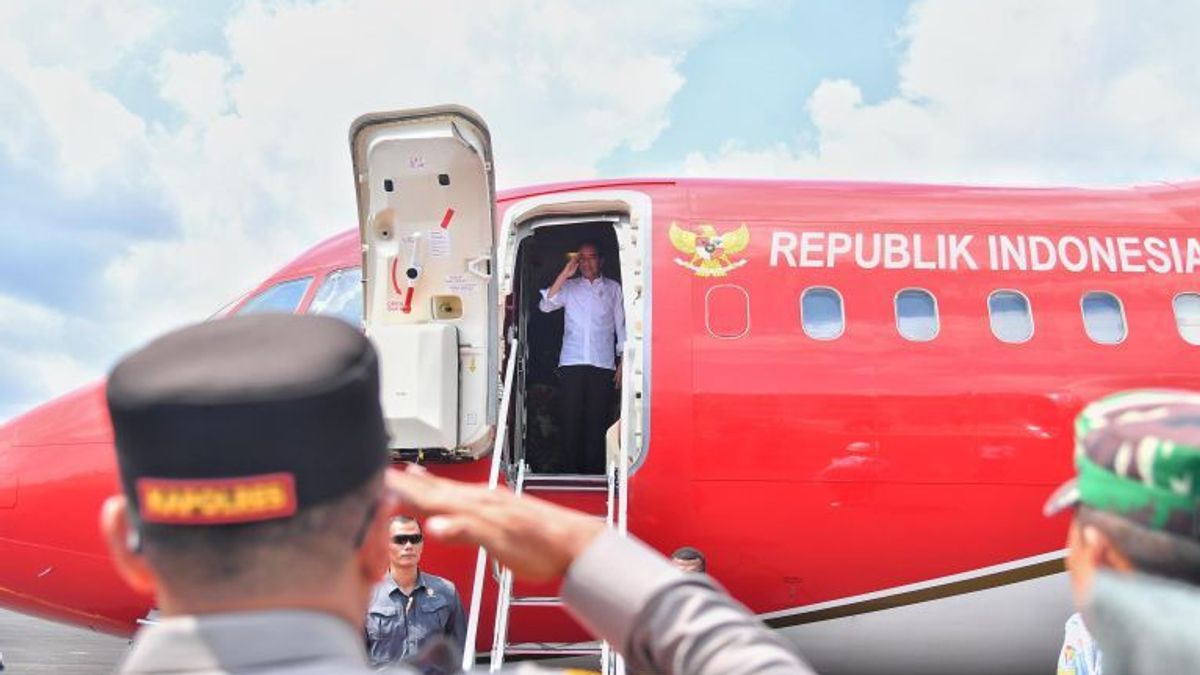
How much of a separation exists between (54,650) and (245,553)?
21021mm

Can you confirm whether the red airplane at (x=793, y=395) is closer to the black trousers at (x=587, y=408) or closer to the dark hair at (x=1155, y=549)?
the black trousers at (x=587, y=408)

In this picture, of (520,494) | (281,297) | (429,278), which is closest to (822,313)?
(520,494)

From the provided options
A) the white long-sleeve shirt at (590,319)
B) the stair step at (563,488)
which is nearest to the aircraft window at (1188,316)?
the white long-sleeve shirt at (590,319)

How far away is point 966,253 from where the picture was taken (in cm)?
683

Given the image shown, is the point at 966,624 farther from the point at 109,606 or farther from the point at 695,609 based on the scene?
the point at 695,609

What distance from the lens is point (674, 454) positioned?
6.28 meters

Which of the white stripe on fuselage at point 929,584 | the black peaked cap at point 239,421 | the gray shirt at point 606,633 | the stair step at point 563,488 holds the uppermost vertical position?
the black peaked cap at point 239,421

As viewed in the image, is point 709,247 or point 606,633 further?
point 709,247

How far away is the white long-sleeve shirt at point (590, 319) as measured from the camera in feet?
23.3

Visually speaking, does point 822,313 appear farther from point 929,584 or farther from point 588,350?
point 929,584

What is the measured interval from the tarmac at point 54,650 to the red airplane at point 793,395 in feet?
21.8

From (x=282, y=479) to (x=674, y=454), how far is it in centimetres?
530

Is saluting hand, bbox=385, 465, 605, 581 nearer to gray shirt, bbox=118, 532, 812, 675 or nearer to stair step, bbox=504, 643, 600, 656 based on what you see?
gray shirt, bbox=118, 532, 812, 675

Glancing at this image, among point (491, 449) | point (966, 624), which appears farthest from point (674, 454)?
point (966, 624)
